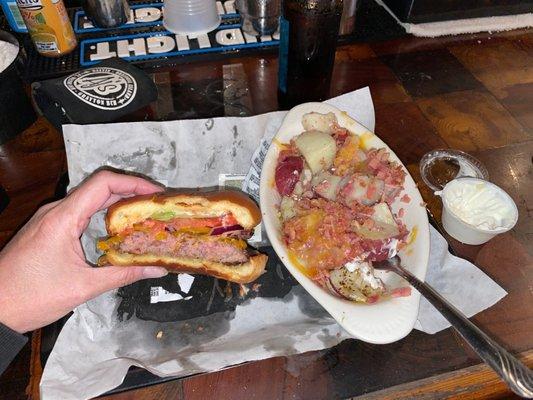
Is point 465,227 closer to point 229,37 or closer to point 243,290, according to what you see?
point 243,290

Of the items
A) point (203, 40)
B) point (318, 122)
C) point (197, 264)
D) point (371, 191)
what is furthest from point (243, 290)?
point (203, 40)

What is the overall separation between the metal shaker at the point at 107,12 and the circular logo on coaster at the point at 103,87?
2.04ft

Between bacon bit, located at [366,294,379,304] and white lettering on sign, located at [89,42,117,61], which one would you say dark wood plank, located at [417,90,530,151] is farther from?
white lettering on sign, located at [89,42,117,61]

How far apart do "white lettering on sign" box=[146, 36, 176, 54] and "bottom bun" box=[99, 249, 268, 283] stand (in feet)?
3.57

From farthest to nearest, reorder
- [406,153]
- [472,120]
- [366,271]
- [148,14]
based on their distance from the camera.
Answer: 1. [148,14]
2. [472,120]
3. [406,153]
4. [366,271]

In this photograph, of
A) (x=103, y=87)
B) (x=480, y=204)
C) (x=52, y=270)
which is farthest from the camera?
(x=103, y=87)

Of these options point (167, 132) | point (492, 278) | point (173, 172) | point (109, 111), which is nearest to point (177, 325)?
point (173, 172)

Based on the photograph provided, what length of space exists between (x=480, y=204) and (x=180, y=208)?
3.02ft

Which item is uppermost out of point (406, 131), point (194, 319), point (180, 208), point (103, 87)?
point (103, 87)

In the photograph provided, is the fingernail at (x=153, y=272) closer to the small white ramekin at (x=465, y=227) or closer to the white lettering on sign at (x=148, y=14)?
the small white ramekin at (x=465, y=227)

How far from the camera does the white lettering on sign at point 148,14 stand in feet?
7.06

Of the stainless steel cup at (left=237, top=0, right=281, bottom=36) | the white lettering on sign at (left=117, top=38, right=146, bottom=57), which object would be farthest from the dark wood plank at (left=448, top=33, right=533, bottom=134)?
the white lettering on sign at (left=117, top=38, right=146, bottom=57)

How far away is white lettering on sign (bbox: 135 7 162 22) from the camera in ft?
7.06

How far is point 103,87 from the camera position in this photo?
150 centimetres
